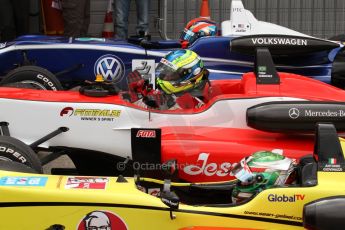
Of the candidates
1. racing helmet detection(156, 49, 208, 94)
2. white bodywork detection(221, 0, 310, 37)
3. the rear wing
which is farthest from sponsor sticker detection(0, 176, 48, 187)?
white bodywork detection(221, 0, 310, 37)

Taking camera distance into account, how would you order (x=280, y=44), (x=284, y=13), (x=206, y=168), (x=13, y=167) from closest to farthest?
1. (x=13, y=167)
2. (x=206, y=168)
3. (x=280, y=44)
4. (x=284, y=13)

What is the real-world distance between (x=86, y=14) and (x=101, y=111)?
19.2ft

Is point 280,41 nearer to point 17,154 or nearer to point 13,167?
point 17,154

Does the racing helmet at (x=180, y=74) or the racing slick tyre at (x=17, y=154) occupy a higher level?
the racing helmet at (x=180, y=74)

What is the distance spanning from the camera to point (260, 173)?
138 inches

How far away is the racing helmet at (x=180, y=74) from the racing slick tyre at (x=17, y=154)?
4.15ft

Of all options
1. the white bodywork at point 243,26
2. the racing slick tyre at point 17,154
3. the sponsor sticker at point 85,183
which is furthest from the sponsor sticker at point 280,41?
the sponsor sticker at point 85,183

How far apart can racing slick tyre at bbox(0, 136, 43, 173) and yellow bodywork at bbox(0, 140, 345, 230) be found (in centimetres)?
87

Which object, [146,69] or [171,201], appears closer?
[171,201]

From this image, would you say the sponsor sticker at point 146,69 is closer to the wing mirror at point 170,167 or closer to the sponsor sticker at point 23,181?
the wing mirror at point 170,167

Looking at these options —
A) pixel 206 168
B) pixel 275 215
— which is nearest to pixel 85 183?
pixel 275 215

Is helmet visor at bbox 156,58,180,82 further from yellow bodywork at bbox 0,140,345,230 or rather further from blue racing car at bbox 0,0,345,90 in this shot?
yellow bodywork at bbox 0,140,345,230

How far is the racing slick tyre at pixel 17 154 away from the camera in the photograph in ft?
14.2

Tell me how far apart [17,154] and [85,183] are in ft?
3.00
